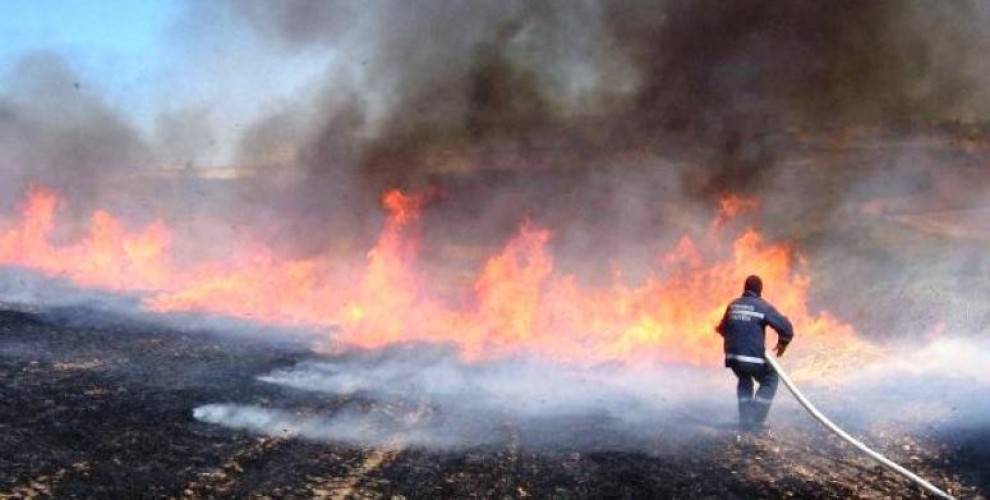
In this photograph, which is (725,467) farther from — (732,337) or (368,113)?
(368,113)

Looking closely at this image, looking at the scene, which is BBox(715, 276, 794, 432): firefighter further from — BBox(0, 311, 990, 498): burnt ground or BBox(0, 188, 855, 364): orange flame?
BBox(0, 188, 855, 364): orange flame

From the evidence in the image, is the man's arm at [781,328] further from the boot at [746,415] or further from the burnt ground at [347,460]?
the burnt ground at [347,460]

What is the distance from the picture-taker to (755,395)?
26.9 ft

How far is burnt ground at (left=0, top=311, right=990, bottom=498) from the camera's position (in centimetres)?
590

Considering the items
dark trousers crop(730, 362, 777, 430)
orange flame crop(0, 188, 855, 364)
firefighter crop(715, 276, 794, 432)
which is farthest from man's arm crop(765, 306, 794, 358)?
orange flame crop(0, 188, 855, 364)

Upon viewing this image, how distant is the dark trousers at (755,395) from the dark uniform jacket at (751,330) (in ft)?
0.28

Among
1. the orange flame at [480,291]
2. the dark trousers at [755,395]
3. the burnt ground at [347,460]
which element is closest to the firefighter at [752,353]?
the dark trousers at [755,395]

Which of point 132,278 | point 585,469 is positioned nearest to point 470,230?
point 132,278

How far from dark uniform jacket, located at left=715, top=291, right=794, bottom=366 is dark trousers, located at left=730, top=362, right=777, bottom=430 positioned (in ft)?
0.28

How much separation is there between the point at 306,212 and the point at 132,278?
4770 mm

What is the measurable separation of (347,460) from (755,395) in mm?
4384

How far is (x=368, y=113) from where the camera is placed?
Result: 20.1 meters

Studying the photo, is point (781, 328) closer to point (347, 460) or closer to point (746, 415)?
point (746, 415)

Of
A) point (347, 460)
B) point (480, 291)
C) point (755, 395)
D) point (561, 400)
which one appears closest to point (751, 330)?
point (755, 395)
